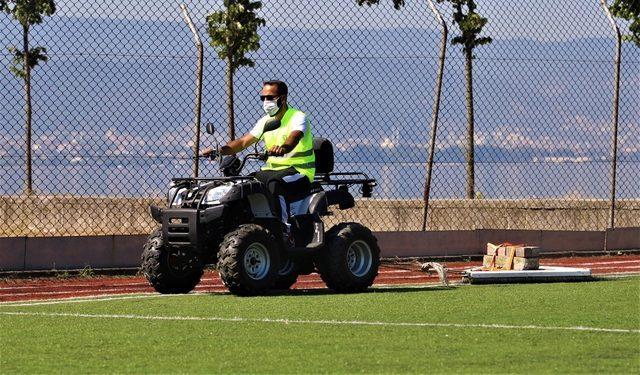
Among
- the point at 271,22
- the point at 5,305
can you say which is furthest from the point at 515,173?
the point at 5,305

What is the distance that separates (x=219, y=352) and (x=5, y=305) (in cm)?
456

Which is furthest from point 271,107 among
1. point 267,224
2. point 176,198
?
point 176,198

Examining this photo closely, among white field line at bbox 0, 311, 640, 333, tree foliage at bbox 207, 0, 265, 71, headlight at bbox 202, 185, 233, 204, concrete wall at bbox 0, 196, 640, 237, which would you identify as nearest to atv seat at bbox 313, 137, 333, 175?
headlight at bbox 202, 185, 233, 204

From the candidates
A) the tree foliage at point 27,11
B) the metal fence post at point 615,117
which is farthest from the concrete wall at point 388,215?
the tree foliage at point 27,11

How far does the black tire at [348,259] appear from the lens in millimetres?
14812

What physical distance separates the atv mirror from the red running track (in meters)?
1.61

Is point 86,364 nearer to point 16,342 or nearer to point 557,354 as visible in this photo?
point 16,342

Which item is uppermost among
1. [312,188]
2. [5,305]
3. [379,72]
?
[379,72]

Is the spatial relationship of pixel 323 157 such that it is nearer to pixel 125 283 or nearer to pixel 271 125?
pixel 271 125

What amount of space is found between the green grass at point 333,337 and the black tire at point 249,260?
18 centimetres

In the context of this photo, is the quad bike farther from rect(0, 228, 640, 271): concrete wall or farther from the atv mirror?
rect(0, 228, 640, 271): concrete wall

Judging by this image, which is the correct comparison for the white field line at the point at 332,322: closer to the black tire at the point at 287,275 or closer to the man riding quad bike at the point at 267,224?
the man riding quad bike at the point at 267,224

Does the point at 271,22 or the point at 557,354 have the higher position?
the point at 271,22

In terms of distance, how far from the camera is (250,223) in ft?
47.9
